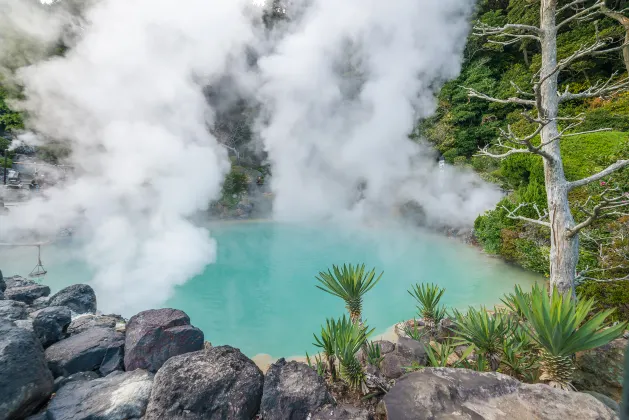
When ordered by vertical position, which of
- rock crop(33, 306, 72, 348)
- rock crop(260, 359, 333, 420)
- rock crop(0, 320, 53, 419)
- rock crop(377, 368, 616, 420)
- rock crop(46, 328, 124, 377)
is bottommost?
rock crop(377, 368, 616, 420)

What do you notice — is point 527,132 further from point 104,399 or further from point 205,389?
point 104,399

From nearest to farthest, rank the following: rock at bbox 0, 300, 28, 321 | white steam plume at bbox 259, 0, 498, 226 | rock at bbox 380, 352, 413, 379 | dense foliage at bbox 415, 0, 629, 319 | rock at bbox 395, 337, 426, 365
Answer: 1. rock at bbox 0, 300, 28, 321
2. rock at bbox 380, 352, 413, 379
3. rock at bbox 395, 337, 426, 365
4. dense foliage at bbox 415, 0, 629, 319
5. white steam plume at bbox 259, 0, 498, 226

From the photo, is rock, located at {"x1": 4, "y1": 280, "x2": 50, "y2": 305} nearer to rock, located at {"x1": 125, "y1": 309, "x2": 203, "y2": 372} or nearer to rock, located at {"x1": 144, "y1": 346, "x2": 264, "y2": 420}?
rock, located at {"x1": 125, "y1": 309, "x2": 203, "y2": 372}

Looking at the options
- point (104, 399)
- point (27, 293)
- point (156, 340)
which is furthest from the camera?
point (27, 293)

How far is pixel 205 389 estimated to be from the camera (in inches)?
78.1

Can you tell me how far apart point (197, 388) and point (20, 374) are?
1255 mm

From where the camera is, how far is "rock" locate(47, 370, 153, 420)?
2004 millimetres

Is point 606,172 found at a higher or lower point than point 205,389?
higher

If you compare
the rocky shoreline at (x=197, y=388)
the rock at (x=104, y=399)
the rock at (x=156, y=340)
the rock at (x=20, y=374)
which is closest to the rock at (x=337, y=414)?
the rocky shoreline at (x=197, y=388)

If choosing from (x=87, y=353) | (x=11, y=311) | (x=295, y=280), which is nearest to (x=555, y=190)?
(x=87, y=353)

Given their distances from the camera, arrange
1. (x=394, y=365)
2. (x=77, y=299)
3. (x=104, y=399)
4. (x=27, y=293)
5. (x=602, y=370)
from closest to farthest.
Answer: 1. (x=104, y=399)
2. (x=602, y=370)
3. (x=394, y=365)
4. (x=77, y=299)
5. (x=27, y=293)

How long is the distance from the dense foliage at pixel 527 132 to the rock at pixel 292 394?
9.40ft

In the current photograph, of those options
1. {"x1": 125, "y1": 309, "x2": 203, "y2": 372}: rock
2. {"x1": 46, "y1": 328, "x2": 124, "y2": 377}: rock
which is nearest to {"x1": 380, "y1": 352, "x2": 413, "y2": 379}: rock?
{"x1": 125, "y1": 309, "x2": 203, "y2": 372}: rock

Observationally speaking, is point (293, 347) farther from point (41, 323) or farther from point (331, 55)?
point (331, 55)
